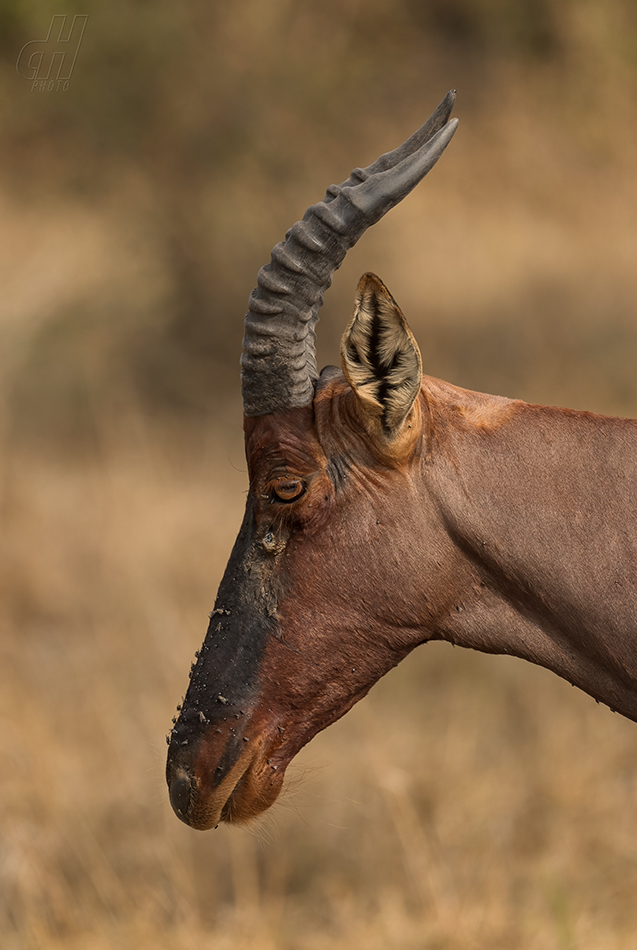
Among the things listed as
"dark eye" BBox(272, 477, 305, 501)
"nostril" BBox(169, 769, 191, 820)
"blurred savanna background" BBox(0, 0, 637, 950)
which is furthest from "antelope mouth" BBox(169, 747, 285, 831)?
"dark eye" BBox(272, 477, 305, 501)

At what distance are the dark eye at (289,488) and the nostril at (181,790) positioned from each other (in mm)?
1074

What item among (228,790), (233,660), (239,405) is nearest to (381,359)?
(233,660)

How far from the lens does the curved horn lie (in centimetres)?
330

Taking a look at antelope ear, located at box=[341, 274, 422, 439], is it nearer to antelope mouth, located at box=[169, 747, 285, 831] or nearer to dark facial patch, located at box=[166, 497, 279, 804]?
dark facial patch, located at box=[166, 497, 279, 804]

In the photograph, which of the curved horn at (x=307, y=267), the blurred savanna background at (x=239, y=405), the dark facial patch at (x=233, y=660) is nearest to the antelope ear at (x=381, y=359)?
the curved horn at (x=307, y=267)

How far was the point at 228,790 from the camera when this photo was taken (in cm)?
358

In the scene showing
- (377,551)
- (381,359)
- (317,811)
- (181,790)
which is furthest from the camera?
(317,811)

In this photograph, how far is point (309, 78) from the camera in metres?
17.4

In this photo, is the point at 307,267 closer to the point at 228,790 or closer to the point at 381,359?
the point at 381,359

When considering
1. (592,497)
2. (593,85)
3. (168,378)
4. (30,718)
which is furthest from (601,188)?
(592,497)

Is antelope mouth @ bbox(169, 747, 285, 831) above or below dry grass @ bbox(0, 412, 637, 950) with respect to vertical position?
above

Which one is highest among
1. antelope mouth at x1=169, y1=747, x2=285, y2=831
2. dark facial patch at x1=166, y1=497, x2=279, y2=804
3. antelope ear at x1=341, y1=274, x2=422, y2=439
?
antelope ear at x1=341, y1=274, x2=422, y2=439

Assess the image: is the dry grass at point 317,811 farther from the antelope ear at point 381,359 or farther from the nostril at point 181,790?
the antelope ear at point 381,359

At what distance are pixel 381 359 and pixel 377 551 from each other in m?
0.68
